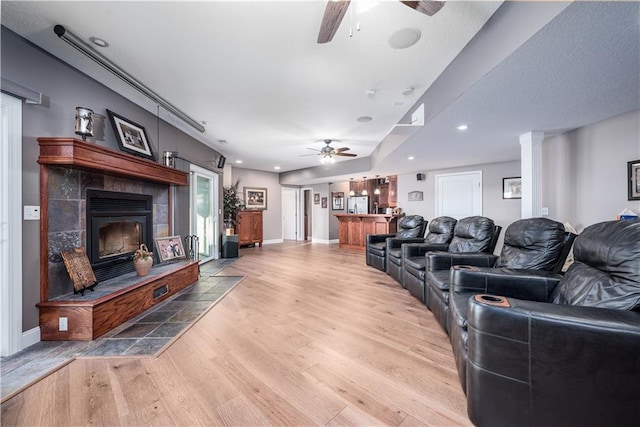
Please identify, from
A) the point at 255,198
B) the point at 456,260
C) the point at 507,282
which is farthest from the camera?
the point at 255,198

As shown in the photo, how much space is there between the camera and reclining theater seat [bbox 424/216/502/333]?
7.53 ft

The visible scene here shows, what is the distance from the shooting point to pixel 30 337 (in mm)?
2010

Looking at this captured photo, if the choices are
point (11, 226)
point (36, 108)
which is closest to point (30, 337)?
point (11, 226)

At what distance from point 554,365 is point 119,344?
9.48 feet

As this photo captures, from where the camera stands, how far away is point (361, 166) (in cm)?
644

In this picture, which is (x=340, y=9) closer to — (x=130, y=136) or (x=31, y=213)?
(x=31, y=213)

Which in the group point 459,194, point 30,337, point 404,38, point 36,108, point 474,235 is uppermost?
point 404,38

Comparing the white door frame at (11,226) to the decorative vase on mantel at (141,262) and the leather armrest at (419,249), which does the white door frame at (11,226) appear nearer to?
the decorative vase on mantel at (141,262)

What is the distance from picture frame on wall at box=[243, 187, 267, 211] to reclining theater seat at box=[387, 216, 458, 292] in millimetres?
5107

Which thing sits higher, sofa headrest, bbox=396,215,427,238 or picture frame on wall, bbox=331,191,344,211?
picture frame on wall, bbox=331,191,344,211

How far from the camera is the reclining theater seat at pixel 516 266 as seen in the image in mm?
1640

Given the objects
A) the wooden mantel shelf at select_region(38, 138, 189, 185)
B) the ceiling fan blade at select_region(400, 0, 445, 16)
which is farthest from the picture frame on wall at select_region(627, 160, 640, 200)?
the wooden mantel shelf at select_region(38, 138, 189, 185)

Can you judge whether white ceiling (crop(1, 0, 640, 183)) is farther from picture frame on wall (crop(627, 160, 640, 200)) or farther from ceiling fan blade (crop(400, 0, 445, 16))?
picture frame on wall (crop(627, 160, 640, 200))

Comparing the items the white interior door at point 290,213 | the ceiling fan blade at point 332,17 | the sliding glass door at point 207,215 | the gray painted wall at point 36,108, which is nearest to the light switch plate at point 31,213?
the gray painted wall at point 36,108
